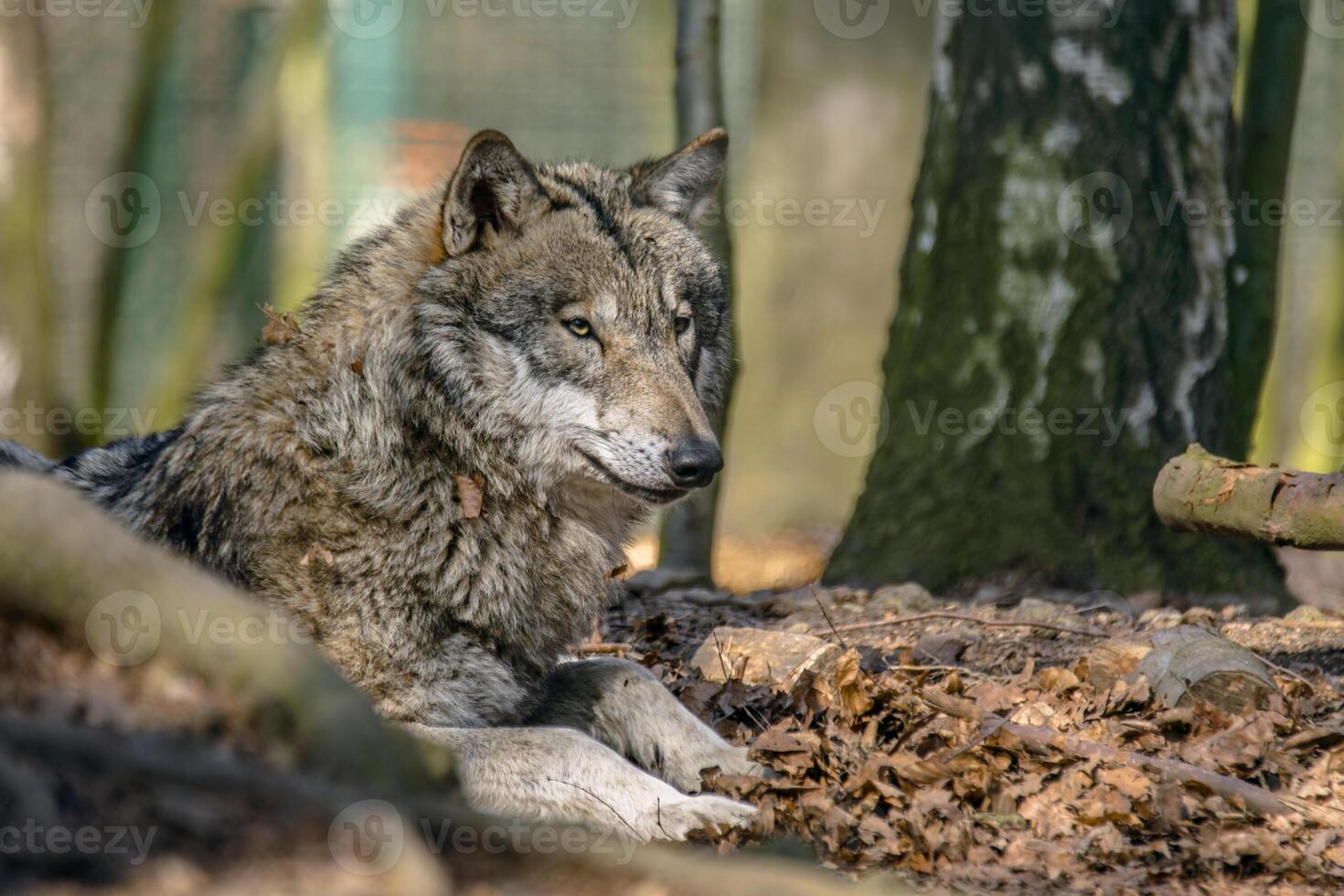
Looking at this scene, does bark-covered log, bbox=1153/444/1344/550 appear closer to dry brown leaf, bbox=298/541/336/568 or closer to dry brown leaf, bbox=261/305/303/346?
dry brown leaf, bbox=298/541/336/568

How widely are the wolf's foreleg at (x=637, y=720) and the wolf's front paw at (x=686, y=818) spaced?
0.32m

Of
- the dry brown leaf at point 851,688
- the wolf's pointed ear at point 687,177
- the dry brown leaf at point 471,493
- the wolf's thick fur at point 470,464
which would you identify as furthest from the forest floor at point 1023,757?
the wolf's pointed ear at point 687,177

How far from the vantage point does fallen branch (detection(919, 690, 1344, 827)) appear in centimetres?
340

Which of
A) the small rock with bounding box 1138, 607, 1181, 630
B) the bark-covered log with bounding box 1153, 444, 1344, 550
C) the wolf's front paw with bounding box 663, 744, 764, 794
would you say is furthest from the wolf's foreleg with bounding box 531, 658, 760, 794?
the small rock with bounding box 1138, 607, 1181, 630

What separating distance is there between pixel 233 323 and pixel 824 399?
5292mm

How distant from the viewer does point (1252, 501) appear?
12.5ft

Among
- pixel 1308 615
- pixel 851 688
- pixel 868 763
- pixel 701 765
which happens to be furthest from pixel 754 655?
pixel 1308 615

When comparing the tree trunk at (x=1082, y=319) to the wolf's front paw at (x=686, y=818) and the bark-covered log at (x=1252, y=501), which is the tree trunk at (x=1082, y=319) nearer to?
the bark-covered log at (x=1252, y=501)

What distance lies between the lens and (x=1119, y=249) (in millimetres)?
5746

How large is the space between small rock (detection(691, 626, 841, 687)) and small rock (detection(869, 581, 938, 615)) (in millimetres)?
743

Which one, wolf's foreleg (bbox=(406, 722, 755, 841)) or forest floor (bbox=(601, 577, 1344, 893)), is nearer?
forest floor (bbox=(601, 577, 1344, 893))

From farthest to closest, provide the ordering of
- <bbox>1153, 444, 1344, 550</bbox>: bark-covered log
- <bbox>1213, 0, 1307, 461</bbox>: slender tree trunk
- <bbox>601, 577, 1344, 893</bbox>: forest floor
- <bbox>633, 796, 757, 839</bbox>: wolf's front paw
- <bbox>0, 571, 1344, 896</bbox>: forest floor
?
<bbox>1213, 0, 1307, 461</bbox>: slender tree trunk, <bbox>1153, 444, 1344, 550</bbox>: bark-covered log, <bbox>633, 796, 757, 839</bbox>: wolf's front paw, <bbox>601, 577, 1344, 893</bbox>: forest floor, <bbox>0, 571, 1344, 896</bbox>: forest floor

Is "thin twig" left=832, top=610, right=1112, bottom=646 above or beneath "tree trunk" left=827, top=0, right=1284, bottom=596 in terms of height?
beneath

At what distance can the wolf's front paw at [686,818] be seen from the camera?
3.40 m
